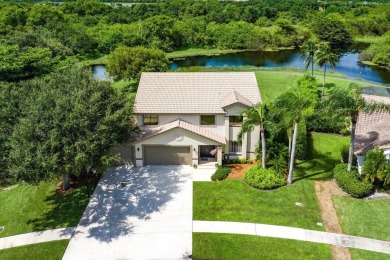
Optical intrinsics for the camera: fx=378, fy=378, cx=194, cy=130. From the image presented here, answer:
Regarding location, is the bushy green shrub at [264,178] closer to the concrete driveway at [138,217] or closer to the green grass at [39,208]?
the concrete driveway at [138,217]

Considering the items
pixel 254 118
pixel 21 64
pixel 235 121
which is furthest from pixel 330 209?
pixel 21 64

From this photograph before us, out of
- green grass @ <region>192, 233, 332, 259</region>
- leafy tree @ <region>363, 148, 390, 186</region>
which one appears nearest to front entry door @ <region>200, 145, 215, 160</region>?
green grass @ <region>192, 233, 332, 259</region>

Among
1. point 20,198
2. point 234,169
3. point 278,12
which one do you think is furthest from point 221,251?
point 278,12

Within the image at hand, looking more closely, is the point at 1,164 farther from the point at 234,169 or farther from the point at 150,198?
the point at 234,169

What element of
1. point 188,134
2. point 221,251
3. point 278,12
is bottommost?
point 221,251

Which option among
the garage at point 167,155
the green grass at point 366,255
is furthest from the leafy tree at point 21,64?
the green grass at point 366,255

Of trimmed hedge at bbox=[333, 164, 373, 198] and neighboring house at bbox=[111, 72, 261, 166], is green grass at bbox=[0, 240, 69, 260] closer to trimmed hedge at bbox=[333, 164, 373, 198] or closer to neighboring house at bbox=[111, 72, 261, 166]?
neighboring house at bbox=[111, 72, 261, 166]
